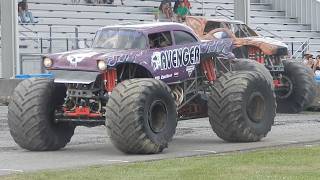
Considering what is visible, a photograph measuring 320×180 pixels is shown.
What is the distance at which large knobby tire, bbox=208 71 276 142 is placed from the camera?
14.7 metres

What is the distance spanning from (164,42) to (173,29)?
13.9 inches

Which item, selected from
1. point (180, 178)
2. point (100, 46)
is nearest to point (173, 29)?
point (100, 46)

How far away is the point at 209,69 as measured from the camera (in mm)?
15664

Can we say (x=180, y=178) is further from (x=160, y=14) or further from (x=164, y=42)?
(x=160, y=14)

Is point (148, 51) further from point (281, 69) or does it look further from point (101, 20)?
point (101, 20)

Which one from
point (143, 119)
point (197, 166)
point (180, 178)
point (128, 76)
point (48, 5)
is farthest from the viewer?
point (48, 5)

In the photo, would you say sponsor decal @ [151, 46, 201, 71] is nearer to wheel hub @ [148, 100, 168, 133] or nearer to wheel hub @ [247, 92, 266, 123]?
wheel hub @ [148, 100, 168, 133]

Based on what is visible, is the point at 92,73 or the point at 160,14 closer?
the point at 92,73

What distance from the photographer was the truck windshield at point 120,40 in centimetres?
1448

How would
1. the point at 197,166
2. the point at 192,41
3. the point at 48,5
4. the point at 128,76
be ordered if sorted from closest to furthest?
1. the point at 197,166
2. the point at 128,76
3. the point at 192,41
4. the point at 48,5

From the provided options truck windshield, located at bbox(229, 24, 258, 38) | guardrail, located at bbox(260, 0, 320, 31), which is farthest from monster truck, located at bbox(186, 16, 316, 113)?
guardrail, located at bbox(260, 0, 320, 31)

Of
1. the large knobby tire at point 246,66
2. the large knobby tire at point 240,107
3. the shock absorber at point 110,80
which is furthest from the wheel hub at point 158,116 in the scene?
the large knobby tire at point 246,66

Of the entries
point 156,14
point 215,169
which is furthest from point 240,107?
point 156,14

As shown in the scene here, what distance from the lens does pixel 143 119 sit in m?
13.2
